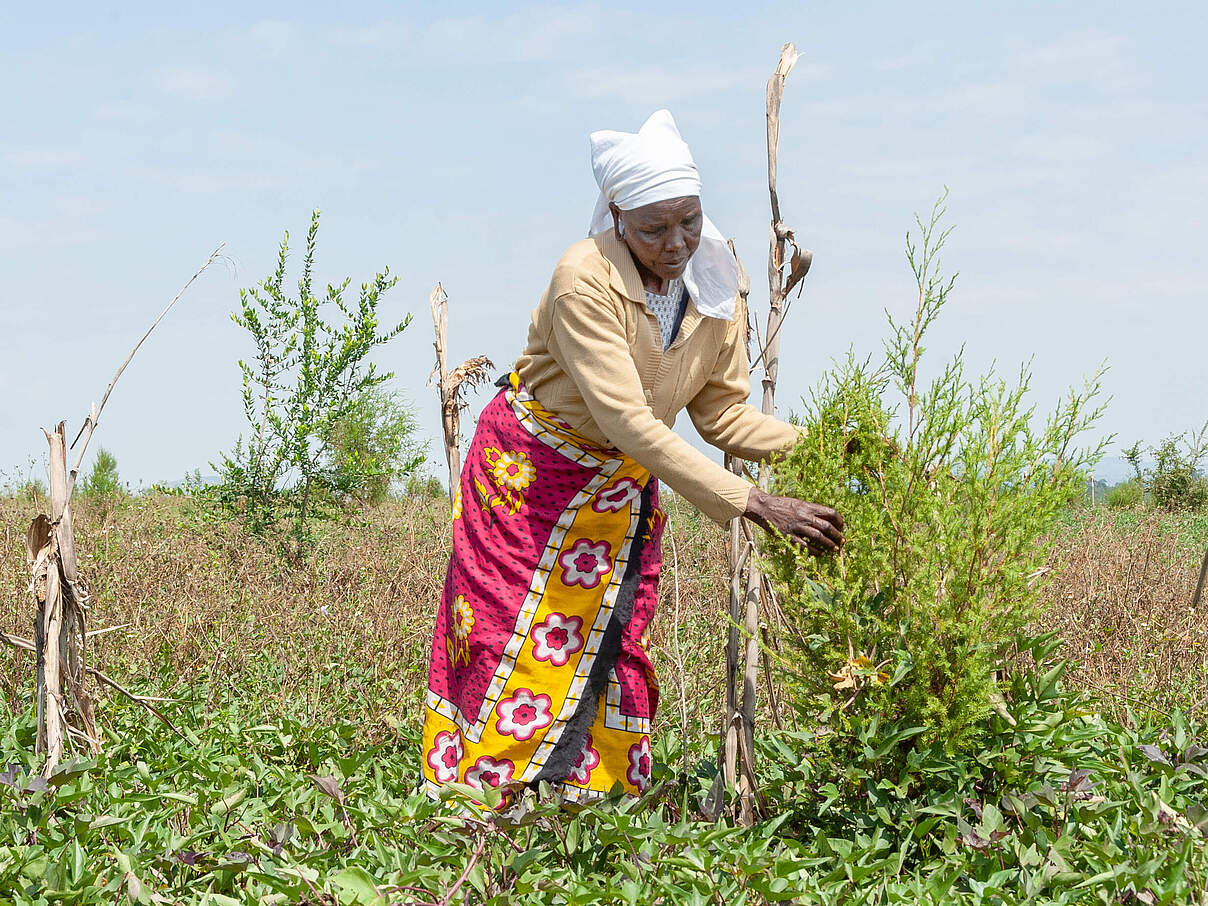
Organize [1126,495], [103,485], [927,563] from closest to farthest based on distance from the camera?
1. [927,563]
2. [103,485]
3. [1126,495]

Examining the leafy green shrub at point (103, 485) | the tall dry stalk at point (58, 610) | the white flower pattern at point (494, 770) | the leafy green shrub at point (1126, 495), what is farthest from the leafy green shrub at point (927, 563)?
the leafy green shrub at point (1126, 495)

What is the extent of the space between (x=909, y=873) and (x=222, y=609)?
3.42 m

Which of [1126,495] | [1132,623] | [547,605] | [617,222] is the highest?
[617,222]

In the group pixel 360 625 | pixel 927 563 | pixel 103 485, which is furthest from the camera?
pixel 103 485

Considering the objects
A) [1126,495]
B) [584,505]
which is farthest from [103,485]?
[1126,495]

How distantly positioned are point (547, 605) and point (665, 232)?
103 cm

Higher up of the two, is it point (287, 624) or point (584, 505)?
point (584, 505)

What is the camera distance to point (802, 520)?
7.70 feet

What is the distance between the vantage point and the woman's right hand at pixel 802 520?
234cm

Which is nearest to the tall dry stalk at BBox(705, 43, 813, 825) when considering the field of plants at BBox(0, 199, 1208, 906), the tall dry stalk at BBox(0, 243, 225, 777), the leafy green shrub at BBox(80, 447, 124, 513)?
the field of plants at BBox(0, 199, 1208, 906)

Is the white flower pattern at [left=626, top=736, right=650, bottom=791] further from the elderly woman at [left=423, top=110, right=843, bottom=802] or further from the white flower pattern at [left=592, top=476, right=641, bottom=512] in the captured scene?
the white flower pattern at [left=592, top=476, right=641, bottom=512]

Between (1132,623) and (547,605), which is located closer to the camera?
(547,605)

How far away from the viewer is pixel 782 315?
2.75 metres

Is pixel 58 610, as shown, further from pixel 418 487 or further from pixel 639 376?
Answer: pixel 418 487
